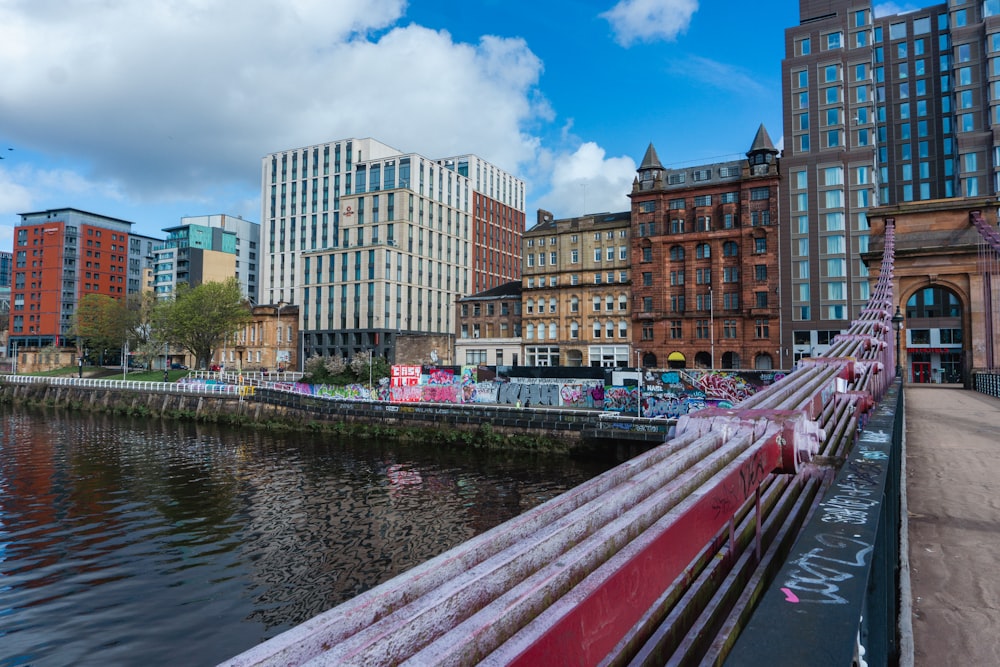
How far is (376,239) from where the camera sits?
88.0 meters

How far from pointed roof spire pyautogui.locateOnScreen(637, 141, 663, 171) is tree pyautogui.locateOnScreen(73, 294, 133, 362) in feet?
245

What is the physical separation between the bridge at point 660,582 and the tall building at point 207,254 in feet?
412

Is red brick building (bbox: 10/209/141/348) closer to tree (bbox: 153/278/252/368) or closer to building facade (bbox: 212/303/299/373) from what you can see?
building facade (bbox: 212/303/299/373)

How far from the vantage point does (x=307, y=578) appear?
1681 cm

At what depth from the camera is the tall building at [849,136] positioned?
62312 millimetres

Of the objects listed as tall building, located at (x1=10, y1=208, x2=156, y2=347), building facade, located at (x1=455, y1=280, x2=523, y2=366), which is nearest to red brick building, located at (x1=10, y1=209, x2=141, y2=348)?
tall building, located at (x1=10, y1=208, x2=156, y2=347)

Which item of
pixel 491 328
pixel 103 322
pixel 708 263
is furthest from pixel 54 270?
pixel 708 263

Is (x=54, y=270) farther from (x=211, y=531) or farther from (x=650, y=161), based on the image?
(x=211, y=531)

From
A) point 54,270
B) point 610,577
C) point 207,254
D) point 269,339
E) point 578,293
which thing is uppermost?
point 207,254

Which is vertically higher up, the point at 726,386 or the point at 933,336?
the point at 933,336

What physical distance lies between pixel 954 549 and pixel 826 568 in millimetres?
5398

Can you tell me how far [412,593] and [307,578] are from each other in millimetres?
16871

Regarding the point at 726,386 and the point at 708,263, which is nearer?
the point at 726,386

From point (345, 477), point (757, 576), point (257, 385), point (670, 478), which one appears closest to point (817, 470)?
point (757, 576)
